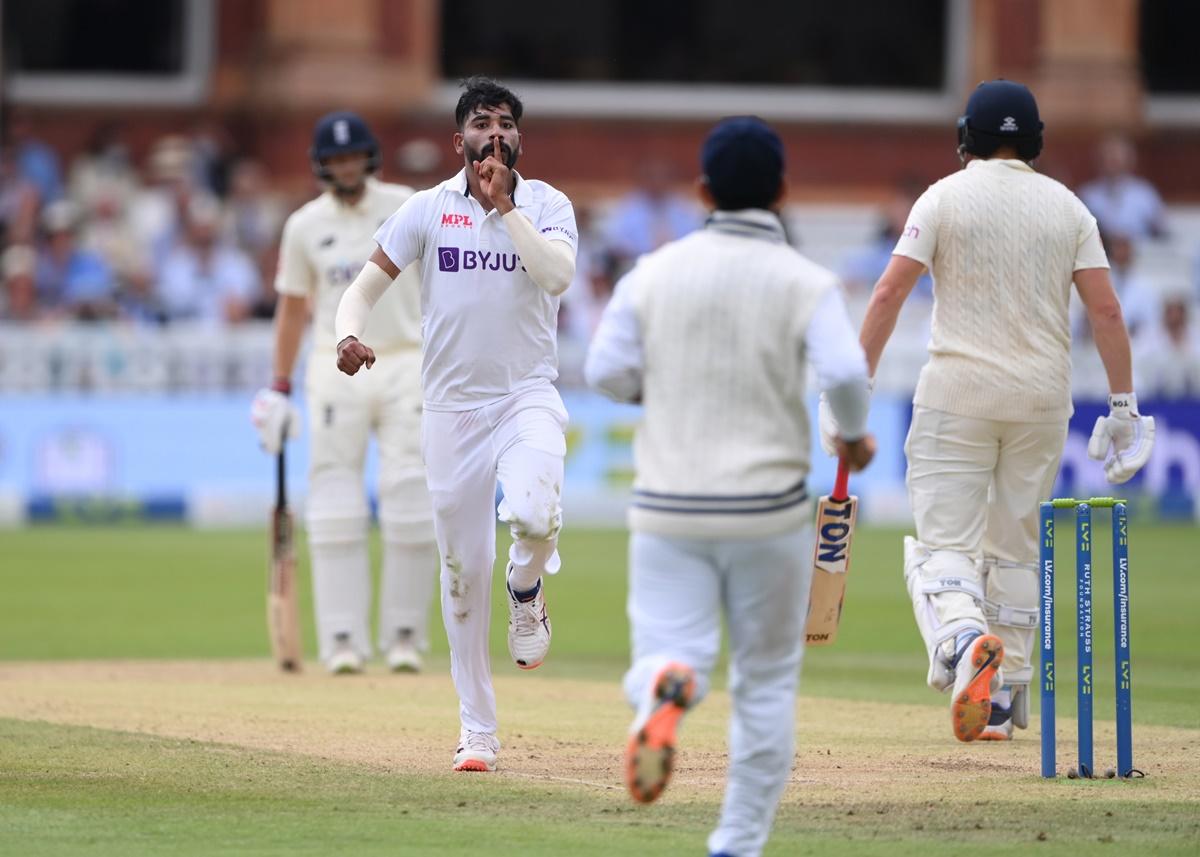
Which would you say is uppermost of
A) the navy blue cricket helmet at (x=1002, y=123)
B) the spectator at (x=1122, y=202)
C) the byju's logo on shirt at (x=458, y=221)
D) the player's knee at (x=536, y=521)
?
the spectator at (x=1122, y=202)

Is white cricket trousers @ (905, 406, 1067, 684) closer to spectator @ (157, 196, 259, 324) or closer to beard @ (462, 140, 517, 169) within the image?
beard @ (462, 140, 517, 169)

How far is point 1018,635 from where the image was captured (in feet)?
26.5

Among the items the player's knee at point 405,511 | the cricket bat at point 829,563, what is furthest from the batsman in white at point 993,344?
the player's knee at point 405,511

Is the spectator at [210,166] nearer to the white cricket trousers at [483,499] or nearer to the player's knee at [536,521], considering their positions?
the white cricket trousers at [483,499]

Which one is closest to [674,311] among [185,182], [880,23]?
[185,182]

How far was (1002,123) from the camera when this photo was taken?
7.88m

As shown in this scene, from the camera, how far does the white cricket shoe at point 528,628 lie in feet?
25.3

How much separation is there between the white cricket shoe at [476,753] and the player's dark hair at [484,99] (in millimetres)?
1921

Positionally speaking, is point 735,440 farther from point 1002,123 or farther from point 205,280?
point 205,280

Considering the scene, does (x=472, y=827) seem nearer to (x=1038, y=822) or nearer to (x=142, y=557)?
(x=1038, y=822)

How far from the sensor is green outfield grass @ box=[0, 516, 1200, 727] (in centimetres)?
1061

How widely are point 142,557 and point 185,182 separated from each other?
5.12 m

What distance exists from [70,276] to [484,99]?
1171 centimetres

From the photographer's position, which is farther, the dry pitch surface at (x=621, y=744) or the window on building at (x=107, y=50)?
the window on building at (x=107, y=50)
